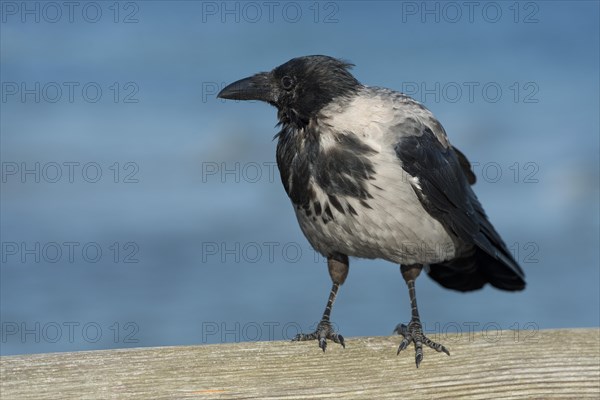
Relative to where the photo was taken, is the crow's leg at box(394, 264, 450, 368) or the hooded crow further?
the hooded crow

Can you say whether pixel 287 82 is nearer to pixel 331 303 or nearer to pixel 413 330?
pixel 331 303

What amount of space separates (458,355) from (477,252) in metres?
2.05

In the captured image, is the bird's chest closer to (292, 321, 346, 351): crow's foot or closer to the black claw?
(292, 321, 346, 351): crow's foot

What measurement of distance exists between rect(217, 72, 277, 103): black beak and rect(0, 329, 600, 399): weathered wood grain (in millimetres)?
1553

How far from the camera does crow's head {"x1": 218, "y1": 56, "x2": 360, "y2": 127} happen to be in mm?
4504

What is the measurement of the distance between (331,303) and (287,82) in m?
1.18

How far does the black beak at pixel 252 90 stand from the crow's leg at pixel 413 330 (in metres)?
1.21

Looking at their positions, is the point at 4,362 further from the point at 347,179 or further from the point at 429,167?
the point at 429,167

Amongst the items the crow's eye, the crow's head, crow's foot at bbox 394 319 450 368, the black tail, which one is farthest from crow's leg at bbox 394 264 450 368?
the crow's eye

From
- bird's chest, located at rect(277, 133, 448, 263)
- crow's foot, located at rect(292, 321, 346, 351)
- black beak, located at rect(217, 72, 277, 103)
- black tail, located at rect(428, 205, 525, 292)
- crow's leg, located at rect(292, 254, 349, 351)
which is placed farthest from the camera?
black tail, located at rect(428, 205, 525, 292)

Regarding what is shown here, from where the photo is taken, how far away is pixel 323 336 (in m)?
3.82

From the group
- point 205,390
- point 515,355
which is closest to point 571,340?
point 515,355

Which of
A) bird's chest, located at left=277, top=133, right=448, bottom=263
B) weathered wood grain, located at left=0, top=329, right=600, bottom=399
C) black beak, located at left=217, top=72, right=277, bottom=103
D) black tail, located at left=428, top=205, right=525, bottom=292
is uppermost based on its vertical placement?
black beak, located at left=217, top=72, right=277, bottom=103

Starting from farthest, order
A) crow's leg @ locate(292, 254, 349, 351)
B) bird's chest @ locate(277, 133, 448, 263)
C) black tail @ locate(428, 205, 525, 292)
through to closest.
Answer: black tail @ locate(428, 205, 525, 292), bird's chest @ locate(277, 133, 448, 263), crow's leg @ locate(292, 254, 349, 351)
